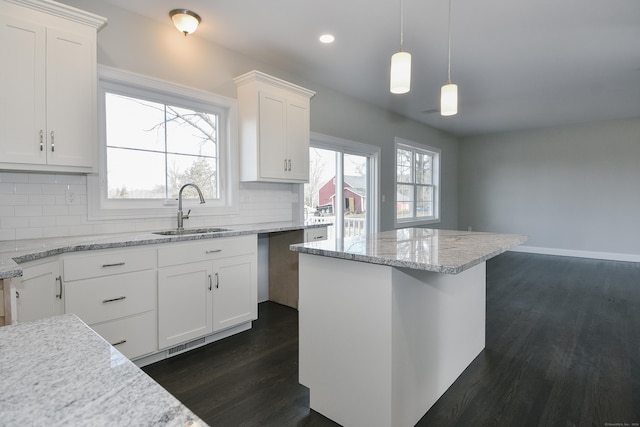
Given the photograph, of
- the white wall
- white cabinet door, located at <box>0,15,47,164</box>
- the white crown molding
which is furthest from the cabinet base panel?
the white wall

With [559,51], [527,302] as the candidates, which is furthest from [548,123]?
[527,302]

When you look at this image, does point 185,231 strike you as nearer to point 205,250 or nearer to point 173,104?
point 205,250

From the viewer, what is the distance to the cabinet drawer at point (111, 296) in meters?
2.08

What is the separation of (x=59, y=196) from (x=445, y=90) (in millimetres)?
2775

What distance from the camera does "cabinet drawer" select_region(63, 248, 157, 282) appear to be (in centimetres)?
206

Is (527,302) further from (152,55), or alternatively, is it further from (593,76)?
(152,55)

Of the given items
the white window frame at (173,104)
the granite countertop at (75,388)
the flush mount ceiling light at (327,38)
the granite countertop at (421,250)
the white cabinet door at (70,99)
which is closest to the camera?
the granite countertop at (75,388)

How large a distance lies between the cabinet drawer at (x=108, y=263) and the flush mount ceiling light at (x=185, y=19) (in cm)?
180

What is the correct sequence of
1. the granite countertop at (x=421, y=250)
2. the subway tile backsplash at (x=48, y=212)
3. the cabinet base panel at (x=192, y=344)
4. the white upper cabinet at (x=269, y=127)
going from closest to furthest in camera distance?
the granite countertop at (x=421, y=250) → the subway tile backsplash at (x=48, y=212) → the cabinet base panel at (x=192, y=344) → the white upper cabinet at (x=269, y=127)

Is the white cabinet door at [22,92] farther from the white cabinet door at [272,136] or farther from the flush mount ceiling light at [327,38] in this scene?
the flush mount ceiling light at [327,38]

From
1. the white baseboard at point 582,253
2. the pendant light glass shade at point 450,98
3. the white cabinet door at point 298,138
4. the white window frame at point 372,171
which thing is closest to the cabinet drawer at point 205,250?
the white cabinet door at point 298,138

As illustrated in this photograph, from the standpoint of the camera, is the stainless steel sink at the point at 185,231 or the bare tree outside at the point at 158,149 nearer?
the bare tree outside at the point at 158,149

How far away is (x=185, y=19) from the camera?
9.12ft

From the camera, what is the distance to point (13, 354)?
0.65 m
